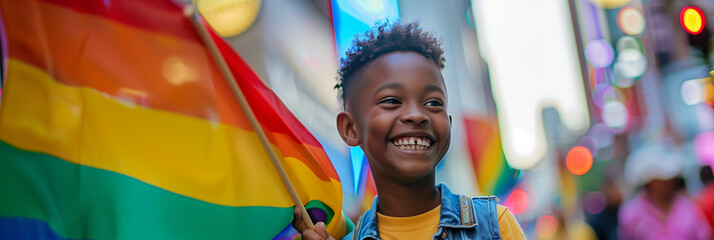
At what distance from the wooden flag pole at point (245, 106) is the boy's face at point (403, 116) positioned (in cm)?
27

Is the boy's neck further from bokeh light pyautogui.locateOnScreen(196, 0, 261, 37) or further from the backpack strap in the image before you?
bokeh light pyautogui.locateOnScreen(196, 0, 261, 37)

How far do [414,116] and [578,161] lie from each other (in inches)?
342

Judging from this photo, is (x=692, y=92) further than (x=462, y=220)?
Yes

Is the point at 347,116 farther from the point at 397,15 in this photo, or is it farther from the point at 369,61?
the point at 397,15

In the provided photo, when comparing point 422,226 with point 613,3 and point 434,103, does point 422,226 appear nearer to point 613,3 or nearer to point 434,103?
point 434,103

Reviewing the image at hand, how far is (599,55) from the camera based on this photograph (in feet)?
34.4

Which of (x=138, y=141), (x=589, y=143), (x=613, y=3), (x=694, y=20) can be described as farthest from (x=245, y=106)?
(x=613, y=3)

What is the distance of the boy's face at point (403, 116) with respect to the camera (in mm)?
1811

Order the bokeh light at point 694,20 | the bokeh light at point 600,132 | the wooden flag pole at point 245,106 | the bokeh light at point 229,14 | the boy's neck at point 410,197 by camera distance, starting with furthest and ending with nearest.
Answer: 1. the bokeh light at point 600,132
2. the bokeh light at point 694,20
3. the bokeh light at point 229,14
4. the boy's neck at point 410,197
5. the wooden flag pole at point 245,106

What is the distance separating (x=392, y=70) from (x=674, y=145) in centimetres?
472

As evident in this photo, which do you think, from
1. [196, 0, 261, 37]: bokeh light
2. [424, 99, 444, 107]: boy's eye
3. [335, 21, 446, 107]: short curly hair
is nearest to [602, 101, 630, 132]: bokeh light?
[196, 0, 261, 37]: bokeh light

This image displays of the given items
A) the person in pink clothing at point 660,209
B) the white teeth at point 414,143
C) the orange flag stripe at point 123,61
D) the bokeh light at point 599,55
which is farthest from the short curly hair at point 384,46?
the bokeh light at point 599,55

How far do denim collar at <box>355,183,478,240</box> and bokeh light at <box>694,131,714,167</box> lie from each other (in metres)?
4.32

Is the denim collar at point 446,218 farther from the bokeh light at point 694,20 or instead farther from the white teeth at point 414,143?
the bokeh light at point 694,20
